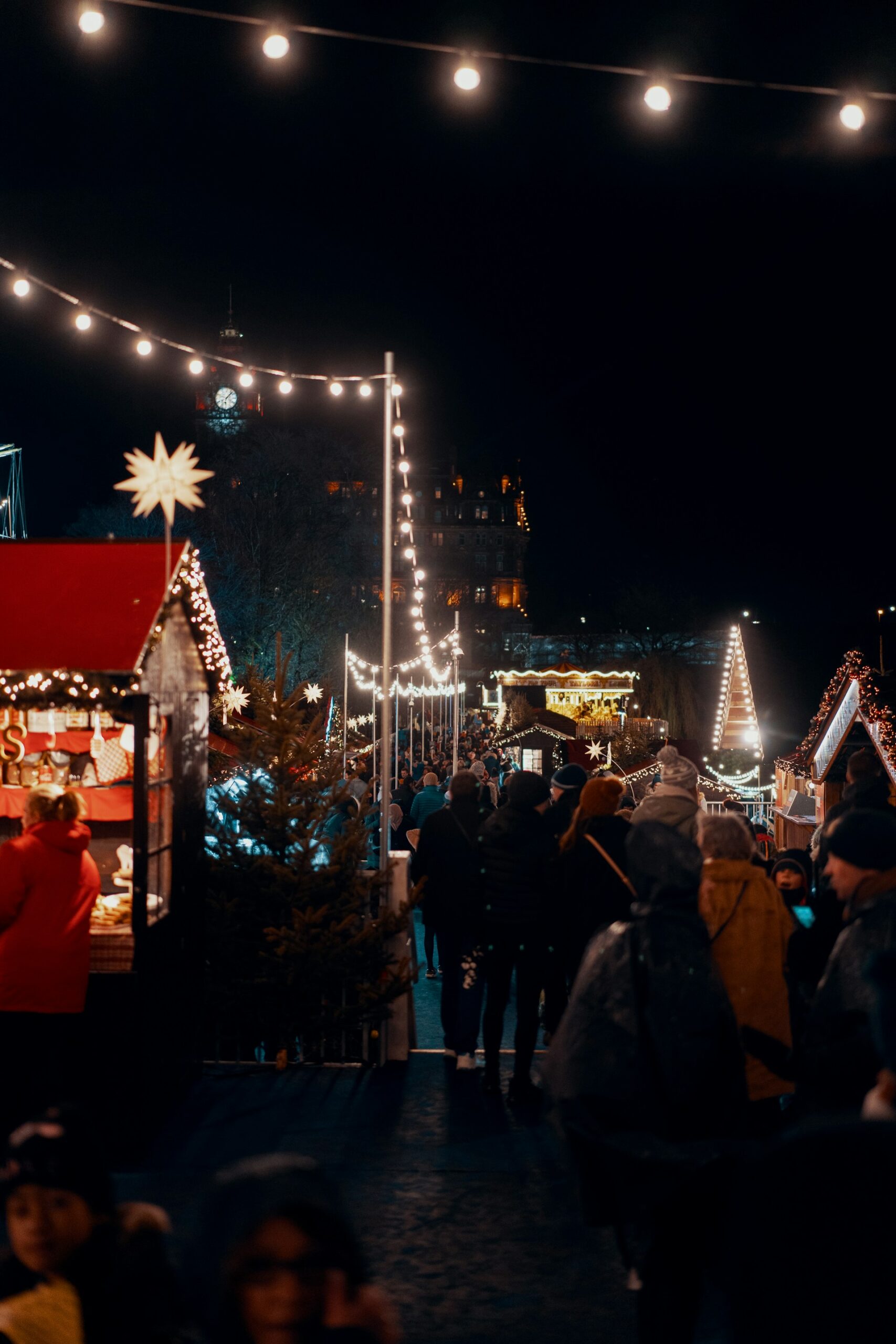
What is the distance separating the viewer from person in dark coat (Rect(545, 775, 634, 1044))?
600 cm

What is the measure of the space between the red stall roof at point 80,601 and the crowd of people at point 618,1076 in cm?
66

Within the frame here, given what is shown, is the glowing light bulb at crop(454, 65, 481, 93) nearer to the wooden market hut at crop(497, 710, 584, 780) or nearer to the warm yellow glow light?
the warm yellow glow light

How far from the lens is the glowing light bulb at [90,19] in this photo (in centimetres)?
620

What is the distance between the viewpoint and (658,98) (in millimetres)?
6492

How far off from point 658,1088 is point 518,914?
330cm

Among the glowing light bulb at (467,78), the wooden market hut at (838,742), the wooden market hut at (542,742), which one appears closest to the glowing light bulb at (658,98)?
the glowing light bulb at (467,78)

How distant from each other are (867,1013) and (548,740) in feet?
92.6

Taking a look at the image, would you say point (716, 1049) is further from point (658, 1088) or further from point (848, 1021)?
point (848, 1021)

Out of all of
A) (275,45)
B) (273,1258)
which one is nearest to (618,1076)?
(273,1258)

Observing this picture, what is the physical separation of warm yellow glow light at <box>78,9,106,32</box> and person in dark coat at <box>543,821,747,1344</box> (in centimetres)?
525

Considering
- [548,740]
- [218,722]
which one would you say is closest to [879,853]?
[218,722]

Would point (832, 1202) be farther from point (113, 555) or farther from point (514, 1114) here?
point (113, 555)

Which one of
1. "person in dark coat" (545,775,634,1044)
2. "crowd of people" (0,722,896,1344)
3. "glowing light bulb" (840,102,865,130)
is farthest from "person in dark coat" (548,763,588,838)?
"glowing light bulb" (840,102,865,130)

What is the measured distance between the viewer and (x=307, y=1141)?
5.76m
